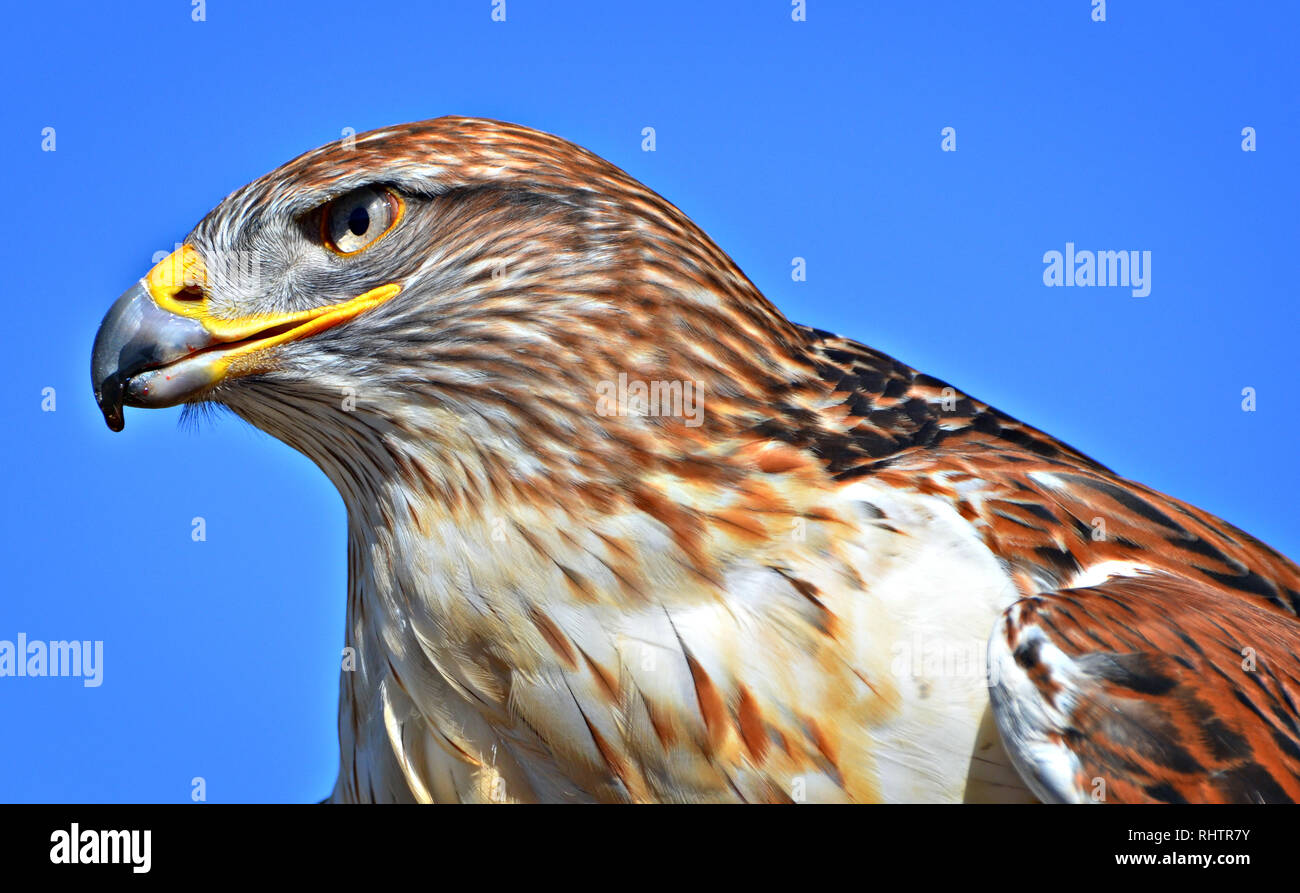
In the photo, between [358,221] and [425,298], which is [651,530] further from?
[358,221]

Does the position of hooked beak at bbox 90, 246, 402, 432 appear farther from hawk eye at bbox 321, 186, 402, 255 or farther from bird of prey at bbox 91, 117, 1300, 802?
hawk eye at bbox 321, 186, 402, 255

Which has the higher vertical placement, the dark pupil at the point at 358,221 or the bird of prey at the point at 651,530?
the dark pupil at the point at 358,221

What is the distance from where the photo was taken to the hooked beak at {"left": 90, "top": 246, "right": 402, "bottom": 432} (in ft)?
9.89

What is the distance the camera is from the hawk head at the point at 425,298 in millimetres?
2910

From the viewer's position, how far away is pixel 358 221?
3068mm

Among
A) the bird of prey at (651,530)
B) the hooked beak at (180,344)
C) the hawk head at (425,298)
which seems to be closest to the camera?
the bird of prey at (651,530)

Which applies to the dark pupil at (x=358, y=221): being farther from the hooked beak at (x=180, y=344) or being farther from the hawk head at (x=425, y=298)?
the hooked beak at (x=180, y=344)

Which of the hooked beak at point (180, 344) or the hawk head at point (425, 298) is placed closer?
the hawk head at point (425, 298)

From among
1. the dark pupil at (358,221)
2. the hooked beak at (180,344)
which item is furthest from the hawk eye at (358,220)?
the hooked beak at (180,344)

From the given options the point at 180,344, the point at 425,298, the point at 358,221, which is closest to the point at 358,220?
the point at 358,221
